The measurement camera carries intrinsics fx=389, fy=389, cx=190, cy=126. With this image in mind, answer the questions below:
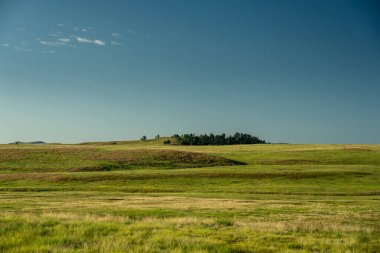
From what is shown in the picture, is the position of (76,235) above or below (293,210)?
above

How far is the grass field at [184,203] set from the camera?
1207cm

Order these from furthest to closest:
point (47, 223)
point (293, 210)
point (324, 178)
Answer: point (324, 178), point (293, 210), point (47, 223)

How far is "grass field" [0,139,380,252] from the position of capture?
12.1 m

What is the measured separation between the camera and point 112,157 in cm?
8594

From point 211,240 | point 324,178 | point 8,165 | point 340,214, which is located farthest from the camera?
point 8,165

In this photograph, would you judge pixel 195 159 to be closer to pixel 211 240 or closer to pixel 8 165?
pixel 8 165

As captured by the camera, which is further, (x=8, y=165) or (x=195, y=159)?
(x=195, y=159)

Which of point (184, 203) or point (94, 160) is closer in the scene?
point (184, 203)

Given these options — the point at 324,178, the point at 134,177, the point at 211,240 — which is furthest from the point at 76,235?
the point at 324,178

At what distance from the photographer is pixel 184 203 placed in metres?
33.0

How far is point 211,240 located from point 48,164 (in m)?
75.7

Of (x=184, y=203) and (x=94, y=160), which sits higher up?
(x=94, y=160)

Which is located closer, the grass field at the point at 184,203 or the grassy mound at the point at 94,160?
the grass field at the point at 184,203

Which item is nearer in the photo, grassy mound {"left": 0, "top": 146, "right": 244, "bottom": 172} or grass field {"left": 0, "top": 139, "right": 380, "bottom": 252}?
grass field {"left": 0, "top": 139, "right": 380, "bottom": 252}
